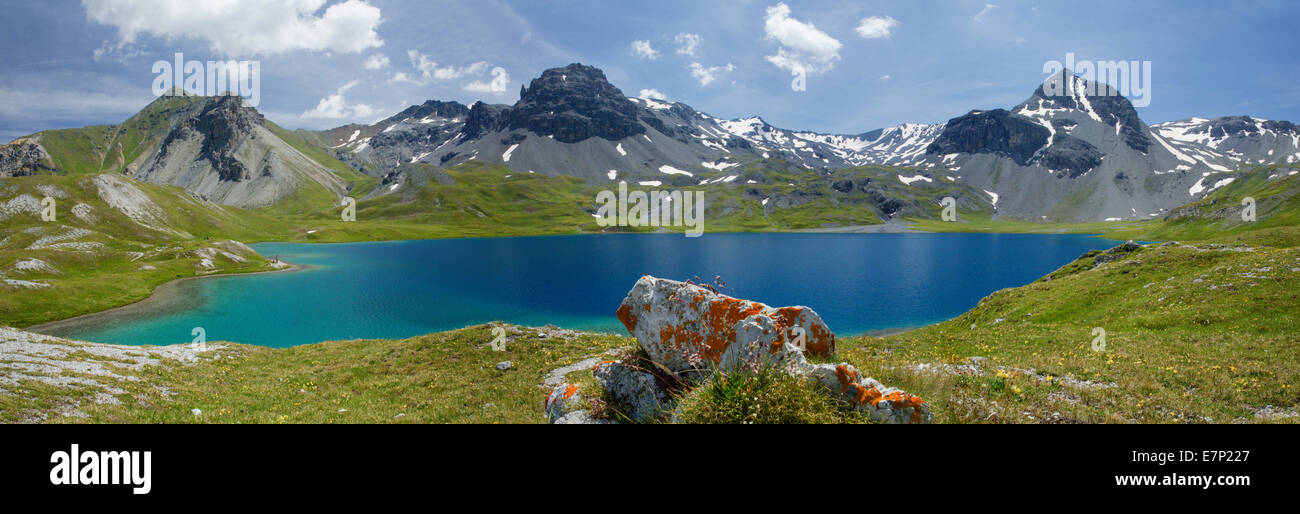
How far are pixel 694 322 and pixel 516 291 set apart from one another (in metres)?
72.9

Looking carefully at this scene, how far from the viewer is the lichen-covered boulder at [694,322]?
11.5 meters

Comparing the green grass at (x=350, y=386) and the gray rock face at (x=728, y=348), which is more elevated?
the gray rock face at (x=728, y=348)

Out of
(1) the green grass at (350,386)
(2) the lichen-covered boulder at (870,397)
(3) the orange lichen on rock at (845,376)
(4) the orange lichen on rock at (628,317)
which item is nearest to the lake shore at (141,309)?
(1) the green grass at (350,386)

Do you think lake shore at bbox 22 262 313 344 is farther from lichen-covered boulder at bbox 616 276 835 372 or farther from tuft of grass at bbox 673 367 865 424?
tuft of grass at bbox 673 367 865 424

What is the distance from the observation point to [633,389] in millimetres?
11969

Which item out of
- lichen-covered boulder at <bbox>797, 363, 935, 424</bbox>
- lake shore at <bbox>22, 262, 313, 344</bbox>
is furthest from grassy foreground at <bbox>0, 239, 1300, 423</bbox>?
lake shore at <bbox>22, 262, 313, 344</bbox>

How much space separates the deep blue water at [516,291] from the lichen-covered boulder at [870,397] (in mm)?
16664

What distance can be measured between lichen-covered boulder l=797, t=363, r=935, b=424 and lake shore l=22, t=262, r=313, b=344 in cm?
7193

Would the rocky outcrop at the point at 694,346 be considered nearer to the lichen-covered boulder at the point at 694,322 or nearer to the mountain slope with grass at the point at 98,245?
the lichen-covered boulder at the point at 694,322

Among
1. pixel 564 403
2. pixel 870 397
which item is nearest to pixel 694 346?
pixel 564 403

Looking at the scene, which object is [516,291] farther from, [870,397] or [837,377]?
[870,397]
